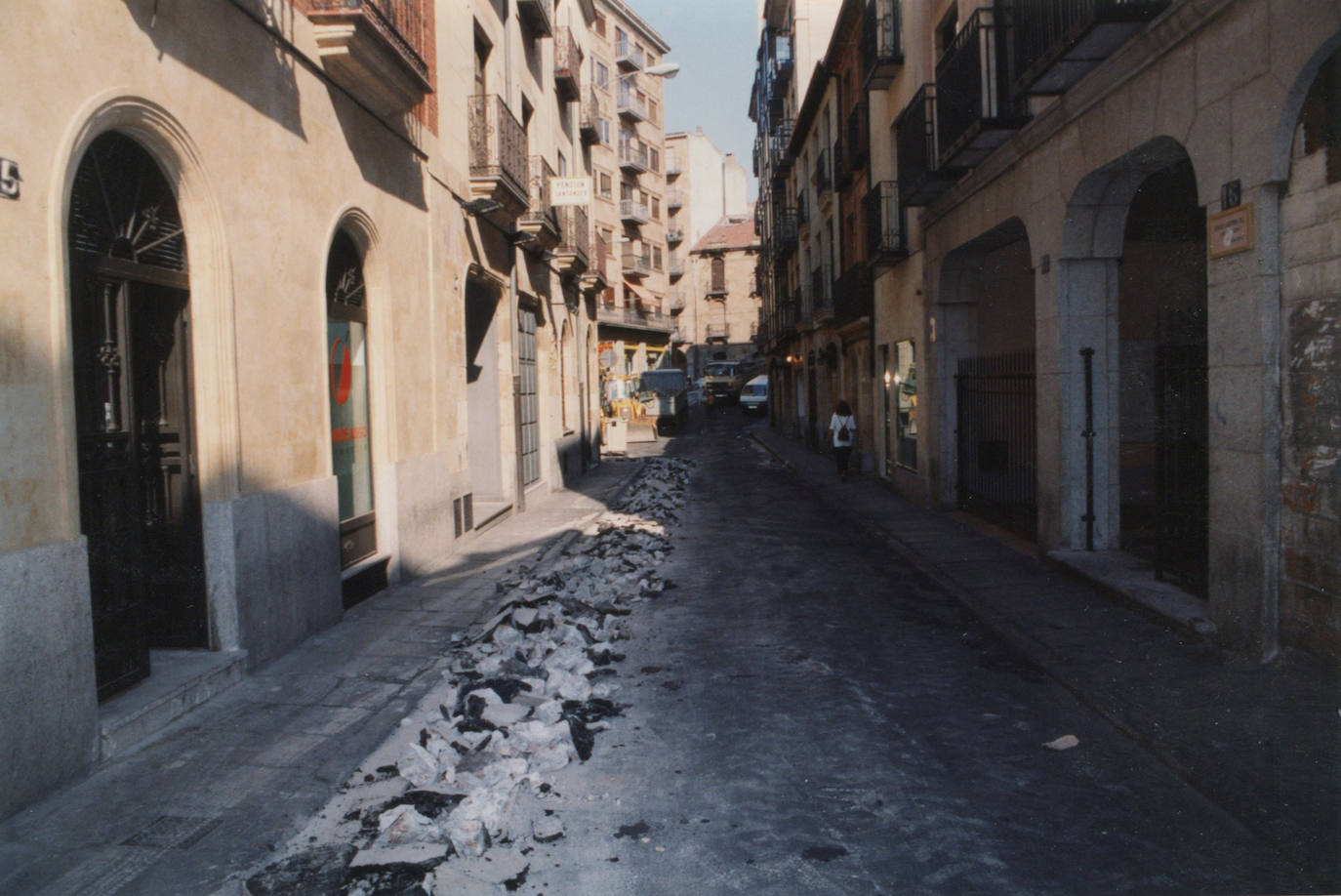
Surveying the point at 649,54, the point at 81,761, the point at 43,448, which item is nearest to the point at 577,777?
the point at 81,761

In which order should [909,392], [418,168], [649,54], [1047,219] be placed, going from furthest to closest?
[649,54] < [909,392] < [418,168] < [1047,219]

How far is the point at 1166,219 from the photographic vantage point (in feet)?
42.5

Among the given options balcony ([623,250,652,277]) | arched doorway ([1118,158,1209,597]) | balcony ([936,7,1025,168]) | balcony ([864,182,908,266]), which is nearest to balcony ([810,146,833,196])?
balcony ([864,182,908,266])

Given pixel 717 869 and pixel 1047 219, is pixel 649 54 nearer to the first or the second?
pixel 1047 219

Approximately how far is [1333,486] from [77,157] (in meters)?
7.17

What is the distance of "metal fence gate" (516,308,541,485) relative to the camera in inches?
630

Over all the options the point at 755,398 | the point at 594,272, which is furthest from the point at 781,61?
the point at 755,398

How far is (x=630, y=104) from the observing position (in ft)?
193

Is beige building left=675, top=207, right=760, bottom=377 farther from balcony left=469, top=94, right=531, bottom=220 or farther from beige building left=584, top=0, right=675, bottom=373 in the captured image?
balcony left=469, top=94, right=531, bottom=220

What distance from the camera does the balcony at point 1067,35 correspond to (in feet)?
23.5

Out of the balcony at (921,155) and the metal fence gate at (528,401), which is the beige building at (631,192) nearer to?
the metal fence gate at (528,401)

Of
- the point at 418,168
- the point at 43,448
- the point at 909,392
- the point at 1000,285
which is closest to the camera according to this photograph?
the point at 43,448

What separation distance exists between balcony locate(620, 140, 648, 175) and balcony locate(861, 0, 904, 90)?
42.1 m

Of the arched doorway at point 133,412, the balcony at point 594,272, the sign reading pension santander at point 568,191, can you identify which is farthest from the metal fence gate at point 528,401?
the arched doorway at point 133,412
